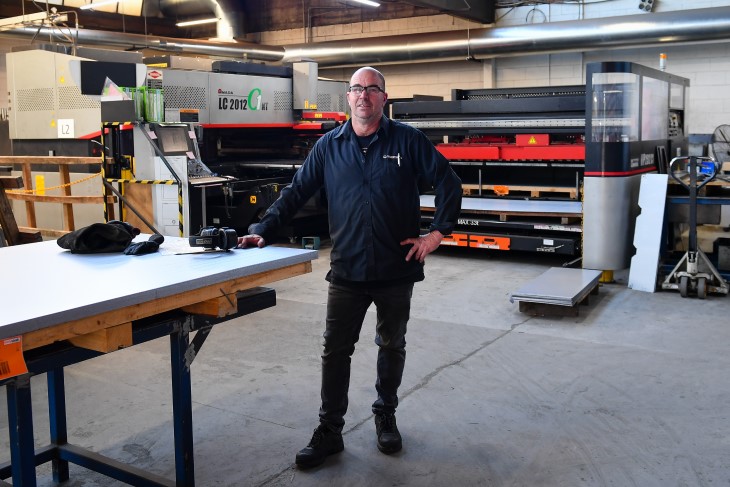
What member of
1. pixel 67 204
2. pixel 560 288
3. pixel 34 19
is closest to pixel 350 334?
pixel 560 288

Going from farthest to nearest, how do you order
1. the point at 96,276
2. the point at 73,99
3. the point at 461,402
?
the point at 73,99 → the point at 461,402 → the point at 96,276

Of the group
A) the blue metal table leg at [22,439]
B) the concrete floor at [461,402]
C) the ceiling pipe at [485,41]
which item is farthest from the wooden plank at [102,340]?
the ceiling pipe at [485,41]

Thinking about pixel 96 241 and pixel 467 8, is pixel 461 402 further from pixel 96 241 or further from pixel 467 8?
pixel 467 8

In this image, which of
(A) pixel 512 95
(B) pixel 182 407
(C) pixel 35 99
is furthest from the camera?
(A) pixel 512 95

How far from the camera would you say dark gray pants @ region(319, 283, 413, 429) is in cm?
344

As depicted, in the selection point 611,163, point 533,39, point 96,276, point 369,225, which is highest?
point 533,39

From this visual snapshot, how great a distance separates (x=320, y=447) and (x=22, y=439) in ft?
4.36

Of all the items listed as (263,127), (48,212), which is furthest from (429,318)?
(48,212)

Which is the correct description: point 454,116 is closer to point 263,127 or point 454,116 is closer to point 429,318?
point 263,127

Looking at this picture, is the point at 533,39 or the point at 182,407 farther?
the point at 533,39

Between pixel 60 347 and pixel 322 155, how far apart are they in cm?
151

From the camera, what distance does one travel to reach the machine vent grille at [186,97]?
8.64m

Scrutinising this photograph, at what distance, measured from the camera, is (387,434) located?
3.58 metres

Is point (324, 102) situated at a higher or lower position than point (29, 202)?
higher
